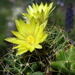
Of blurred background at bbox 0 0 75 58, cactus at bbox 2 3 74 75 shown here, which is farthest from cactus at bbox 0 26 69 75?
blurred background at bbox 0 0 75 58

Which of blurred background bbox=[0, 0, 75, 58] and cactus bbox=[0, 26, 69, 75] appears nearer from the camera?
cactus bbox=[0, 26, 69, 75]

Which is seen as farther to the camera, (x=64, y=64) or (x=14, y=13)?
(x=14, y=13)

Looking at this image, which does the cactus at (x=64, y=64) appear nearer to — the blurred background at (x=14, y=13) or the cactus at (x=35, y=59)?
the cactus at (x=35, y=59)

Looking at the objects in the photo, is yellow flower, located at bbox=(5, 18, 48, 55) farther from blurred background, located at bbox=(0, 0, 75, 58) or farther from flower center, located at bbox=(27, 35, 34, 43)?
blurred background, located at bbox=(0, 0, 75, 58)

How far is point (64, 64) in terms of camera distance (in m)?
0.59

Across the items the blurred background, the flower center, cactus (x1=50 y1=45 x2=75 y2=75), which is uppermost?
the blurred background

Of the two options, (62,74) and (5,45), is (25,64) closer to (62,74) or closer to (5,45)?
(62,74)

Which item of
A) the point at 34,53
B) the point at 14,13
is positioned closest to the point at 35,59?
the point at 34,53

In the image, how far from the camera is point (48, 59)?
673 mm

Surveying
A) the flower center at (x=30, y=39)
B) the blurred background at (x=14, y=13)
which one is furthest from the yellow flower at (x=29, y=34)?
the blurred background at (x=14, y=13)

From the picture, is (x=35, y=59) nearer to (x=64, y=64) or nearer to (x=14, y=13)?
(x=64, y=64)

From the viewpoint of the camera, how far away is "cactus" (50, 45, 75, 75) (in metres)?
0.59

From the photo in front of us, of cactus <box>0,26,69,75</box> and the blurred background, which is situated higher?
the blurred background

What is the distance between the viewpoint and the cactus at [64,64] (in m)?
0.59
